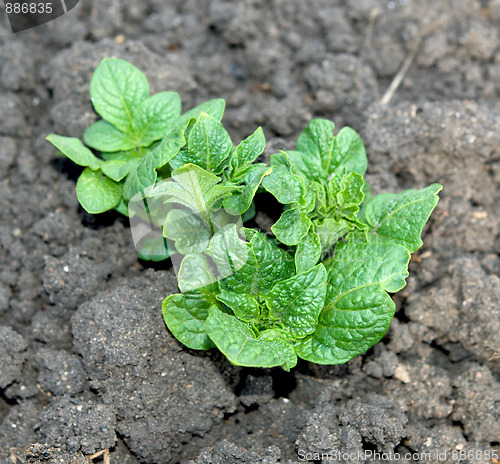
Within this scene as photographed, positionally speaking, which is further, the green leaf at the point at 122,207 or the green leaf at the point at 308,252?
the green leaf at the point at 122,207

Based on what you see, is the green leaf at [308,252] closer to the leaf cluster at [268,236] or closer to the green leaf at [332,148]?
the leaf cluster at [268,236]

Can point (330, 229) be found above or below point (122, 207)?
below

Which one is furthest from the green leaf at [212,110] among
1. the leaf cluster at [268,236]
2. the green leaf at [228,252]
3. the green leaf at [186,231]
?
the green leaf at [228,252]

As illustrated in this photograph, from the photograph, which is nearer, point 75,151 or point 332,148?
point 75,151

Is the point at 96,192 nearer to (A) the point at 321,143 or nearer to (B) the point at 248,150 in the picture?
(B) the point at 248,150
